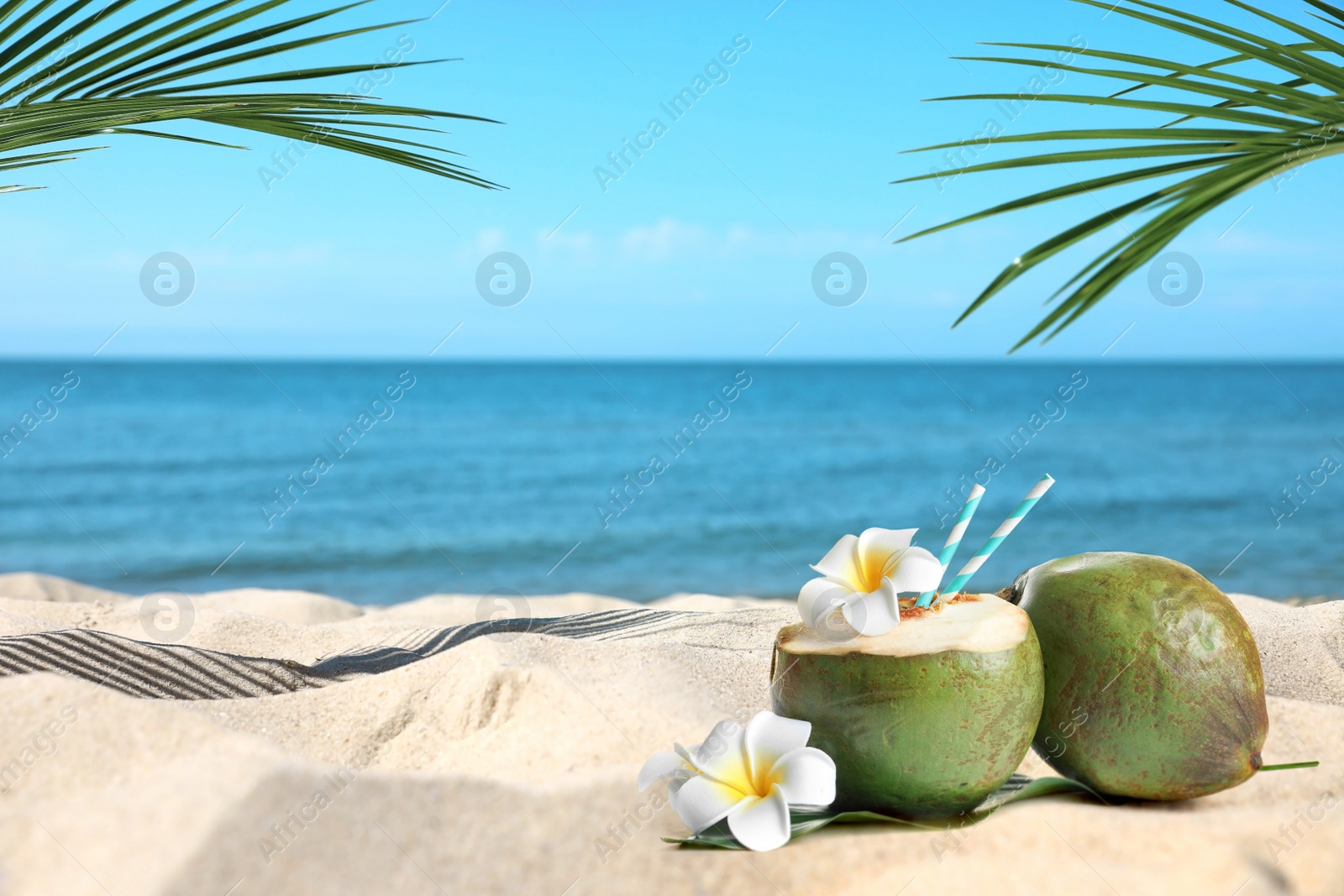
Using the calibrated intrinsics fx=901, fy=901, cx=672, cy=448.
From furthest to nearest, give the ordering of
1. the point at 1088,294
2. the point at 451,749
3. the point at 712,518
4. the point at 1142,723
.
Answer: the point at 712,518, the point at 451,749, the point at 1142,723, the point at 1088,294

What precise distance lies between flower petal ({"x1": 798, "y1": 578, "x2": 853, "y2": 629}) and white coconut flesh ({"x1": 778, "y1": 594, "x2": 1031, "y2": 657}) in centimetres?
4

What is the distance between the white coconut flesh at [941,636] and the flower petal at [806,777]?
158mm

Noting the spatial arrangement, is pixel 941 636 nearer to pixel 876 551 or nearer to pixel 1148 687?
pixel 876 551

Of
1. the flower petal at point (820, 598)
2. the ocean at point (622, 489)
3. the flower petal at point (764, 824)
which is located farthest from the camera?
the ocean at point (622, 489)

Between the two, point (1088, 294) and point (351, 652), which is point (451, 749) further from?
point (1088, 294)

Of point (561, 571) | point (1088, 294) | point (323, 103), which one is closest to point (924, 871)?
point (1088, 294)

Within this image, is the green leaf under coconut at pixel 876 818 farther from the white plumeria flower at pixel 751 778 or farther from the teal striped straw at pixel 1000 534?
the teal striped straw at pixel 1000 534

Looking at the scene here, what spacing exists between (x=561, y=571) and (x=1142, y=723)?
645 centimetres

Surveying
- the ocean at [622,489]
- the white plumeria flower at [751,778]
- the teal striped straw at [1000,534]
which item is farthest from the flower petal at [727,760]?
the ocean at [622,489]

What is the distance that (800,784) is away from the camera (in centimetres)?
130

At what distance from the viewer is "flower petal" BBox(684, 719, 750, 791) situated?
4.45 ft

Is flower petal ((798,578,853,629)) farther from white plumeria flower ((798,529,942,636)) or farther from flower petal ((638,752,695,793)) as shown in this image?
flower petal ((638,752,695,793))

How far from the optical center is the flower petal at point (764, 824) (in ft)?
4.20

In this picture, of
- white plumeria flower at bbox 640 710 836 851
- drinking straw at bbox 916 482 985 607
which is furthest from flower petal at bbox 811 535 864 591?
white plumeria flower at bbox 640 710 836 851
